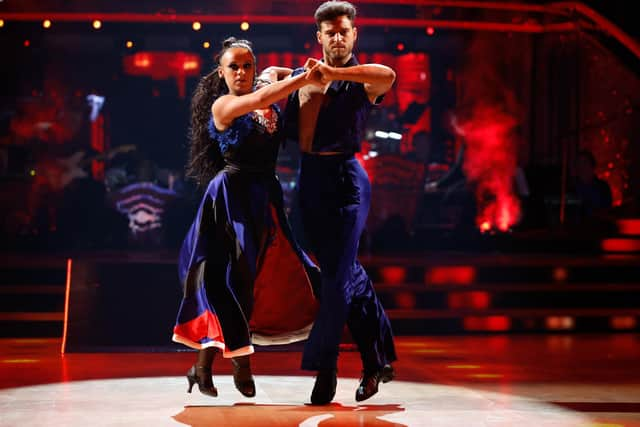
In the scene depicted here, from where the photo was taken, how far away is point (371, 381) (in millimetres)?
4031

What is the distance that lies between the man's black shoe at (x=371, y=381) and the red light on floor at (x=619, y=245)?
198 inches

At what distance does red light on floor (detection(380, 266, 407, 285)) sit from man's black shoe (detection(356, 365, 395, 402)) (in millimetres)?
3399

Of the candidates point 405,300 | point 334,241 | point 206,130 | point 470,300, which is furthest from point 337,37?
point 470,300

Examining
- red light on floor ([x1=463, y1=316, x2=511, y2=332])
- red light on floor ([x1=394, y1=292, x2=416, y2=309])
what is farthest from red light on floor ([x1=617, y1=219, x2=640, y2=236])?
red light on floor ([x1=394, y1=292, x2=416, y2=309])

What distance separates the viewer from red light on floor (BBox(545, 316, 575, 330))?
23.2 ft

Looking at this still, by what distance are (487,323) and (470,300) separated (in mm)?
313

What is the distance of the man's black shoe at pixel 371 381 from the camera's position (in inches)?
157

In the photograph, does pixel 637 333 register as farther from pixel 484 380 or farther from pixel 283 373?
pixel 283 373

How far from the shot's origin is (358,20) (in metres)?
11.6

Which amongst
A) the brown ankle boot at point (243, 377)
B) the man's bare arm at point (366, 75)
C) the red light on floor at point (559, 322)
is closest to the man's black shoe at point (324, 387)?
the brown ankle boot at point (243, 377)

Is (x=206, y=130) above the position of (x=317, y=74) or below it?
below

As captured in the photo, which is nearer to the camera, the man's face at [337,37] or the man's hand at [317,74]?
the man's hand at [317,74]

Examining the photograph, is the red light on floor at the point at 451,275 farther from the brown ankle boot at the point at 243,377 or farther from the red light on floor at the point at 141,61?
the red light on floor at the point at 141,61

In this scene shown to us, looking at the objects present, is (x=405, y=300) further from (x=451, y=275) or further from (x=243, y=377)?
(x=243, y=377)
